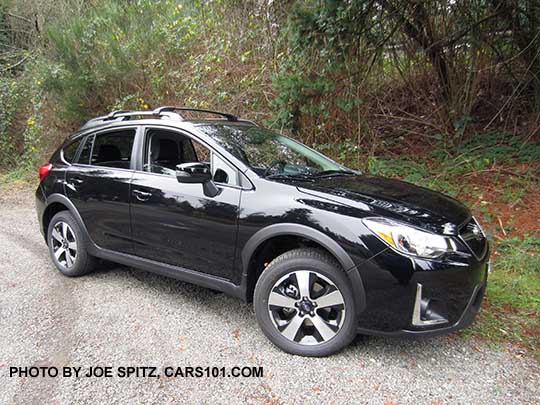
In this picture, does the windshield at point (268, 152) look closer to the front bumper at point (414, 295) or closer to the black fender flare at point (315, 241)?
the black fender flare at point (315, 241)

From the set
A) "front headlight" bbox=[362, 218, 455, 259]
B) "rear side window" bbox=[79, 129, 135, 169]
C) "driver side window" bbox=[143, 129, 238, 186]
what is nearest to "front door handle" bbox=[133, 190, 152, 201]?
"driver side window" bbox=[143, 129, 238, 186]

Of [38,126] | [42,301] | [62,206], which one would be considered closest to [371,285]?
[42,301]

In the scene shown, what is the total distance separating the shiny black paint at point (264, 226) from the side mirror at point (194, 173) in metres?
0.11

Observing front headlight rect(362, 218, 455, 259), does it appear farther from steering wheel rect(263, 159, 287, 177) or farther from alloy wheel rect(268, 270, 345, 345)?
steering wheel rect(263, 159, 287, 177)

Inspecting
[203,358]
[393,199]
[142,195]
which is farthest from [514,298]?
[142,195]

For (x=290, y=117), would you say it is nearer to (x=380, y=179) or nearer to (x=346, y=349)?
(x=380, y=179)

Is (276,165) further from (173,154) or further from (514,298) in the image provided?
(514,298)

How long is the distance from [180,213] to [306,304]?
4.01 ft

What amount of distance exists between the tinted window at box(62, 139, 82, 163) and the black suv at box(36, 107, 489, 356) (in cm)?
19

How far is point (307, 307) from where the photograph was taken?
2.71 metres

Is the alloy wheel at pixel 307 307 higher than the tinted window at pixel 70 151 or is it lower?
lower

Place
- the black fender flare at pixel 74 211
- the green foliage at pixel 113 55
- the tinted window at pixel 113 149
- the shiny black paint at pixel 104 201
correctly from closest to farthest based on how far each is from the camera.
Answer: the shiny black paint at pixel 104 201 < the tinted window at pixel 113 149 < the black fender flare at pixel 74 211 < the green foliage at pixel 113 55

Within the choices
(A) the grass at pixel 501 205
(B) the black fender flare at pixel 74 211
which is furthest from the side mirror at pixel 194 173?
(A) the grass at pixel 501 205

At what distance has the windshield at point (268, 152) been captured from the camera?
3242 mm
